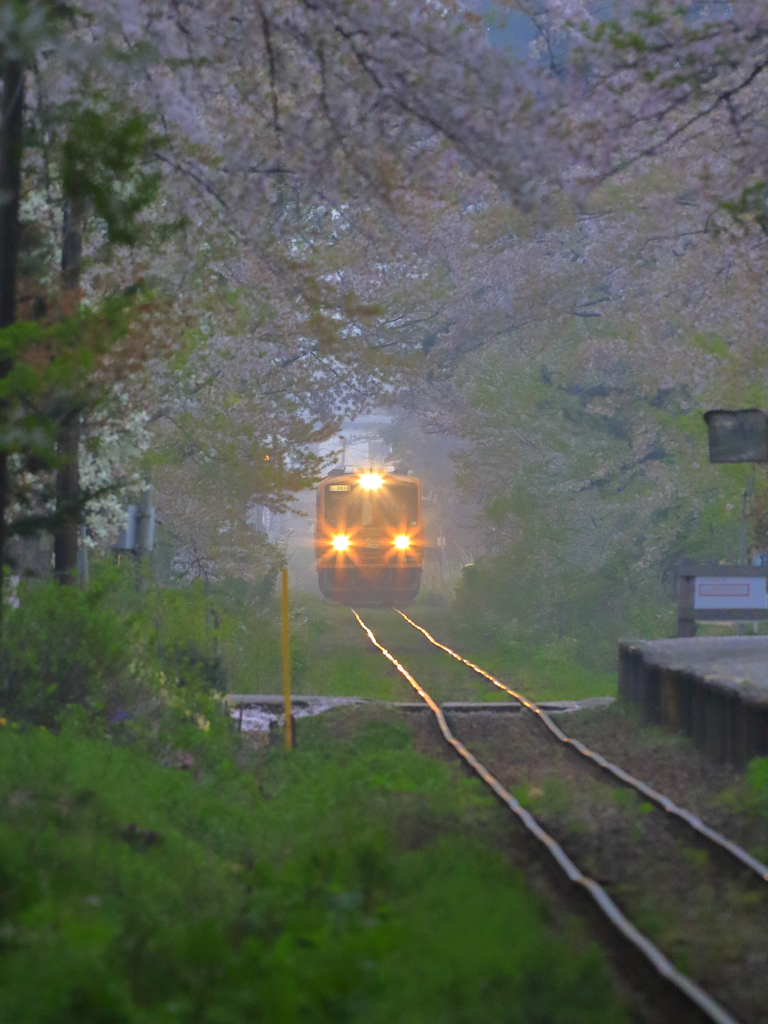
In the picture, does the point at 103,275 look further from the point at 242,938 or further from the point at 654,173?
the point at 654,173

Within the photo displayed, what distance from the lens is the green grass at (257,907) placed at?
14.8 feet

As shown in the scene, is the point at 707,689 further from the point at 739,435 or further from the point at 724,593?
the point at 724,593

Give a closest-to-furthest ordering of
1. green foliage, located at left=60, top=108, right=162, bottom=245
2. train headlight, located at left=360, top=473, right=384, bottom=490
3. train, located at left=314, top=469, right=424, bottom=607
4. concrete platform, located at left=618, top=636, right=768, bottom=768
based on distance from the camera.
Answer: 1. green foliage, located at left=60, top=108, right=162, bottom=245
2. concrete platform, located at left=618, top=636, right=768, bottom=768
3. train, located at left=314, top=469, right=424, bottom=607
4. train headlight, located at left=360, top=473, right=384, bottom=490

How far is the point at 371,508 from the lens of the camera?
3297 centimetres

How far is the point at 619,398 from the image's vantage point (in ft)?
90.9

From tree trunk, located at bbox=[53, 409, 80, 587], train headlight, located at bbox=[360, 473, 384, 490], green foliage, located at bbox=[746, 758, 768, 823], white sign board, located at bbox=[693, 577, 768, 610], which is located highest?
train headlight, located at bbox=[360, 473, 384, 490]

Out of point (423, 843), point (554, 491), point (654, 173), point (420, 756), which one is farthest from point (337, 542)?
point (423, 843)

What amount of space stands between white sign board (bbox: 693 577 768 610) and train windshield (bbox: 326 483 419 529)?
1742cm

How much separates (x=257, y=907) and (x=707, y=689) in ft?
22.9

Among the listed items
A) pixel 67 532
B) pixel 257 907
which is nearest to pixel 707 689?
pixel 67 532

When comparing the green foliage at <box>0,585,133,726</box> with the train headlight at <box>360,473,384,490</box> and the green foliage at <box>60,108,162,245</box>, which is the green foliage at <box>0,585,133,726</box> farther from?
the train headlight at <box>360,473,384,490</box>

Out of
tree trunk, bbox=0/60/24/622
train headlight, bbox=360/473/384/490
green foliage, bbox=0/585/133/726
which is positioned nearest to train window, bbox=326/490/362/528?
train headlight, bbox=360/473/384/490

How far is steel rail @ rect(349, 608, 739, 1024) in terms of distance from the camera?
16.5 feet

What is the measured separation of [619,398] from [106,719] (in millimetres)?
18925
